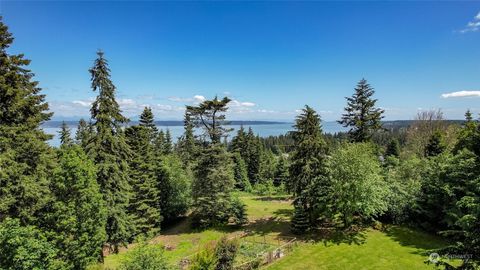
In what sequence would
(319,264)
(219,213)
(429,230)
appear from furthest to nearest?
(219,213)
(429,230)
(319,264)

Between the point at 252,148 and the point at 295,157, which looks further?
the point at 252,148

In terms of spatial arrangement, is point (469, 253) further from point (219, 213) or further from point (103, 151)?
point (219, 213)

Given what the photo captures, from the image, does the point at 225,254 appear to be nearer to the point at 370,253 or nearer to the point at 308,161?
the point at 370,253

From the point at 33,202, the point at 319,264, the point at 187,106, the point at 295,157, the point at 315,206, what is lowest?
the point at 319,264

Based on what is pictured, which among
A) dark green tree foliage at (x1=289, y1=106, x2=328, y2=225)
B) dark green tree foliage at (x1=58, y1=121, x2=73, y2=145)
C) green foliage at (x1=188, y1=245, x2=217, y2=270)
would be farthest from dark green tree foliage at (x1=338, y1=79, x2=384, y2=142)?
dark green tree foliage at (x1=58, y1=121, x2=73, y2=145)

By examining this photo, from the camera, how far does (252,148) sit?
221ft

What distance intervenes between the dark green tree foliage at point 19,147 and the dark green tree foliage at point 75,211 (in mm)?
1347

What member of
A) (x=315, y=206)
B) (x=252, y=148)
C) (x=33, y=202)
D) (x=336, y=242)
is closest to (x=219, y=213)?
Answer: (x=315, y=206)

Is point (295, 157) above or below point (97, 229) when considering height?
above

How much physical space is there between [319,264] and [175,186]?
20.8 metres

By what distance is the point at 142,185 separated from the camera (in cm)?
3042

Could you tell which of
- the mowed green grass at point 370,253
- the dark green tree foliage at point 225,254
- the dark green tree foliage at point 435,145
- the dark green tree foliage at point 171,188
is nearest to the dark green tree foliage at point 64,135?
the dark green tree foliage at point 171,188

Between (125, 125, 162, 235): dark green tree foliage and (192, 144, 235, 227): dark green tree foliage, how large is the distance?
487 cm

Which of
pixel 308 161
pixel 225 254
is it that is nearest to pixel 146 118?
pixel 308 161
